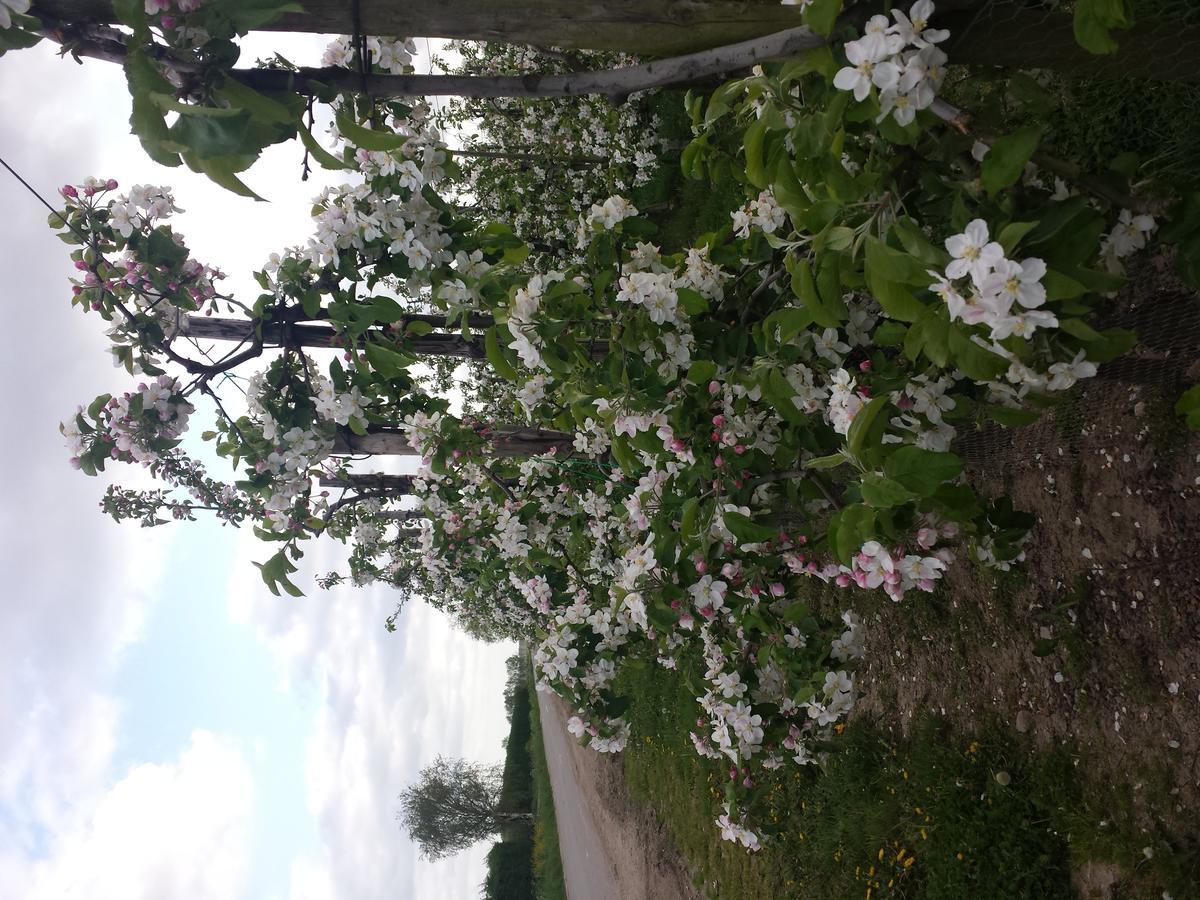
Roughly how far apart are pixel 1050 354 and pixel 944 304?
0.38 m

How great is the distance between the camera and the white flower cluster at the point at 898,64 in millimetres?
1455

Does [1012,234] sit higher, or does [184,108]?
[184,108]

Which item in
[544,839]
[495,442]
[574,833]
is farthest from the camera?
[544,839]

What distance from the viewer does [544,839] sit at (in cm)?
2203

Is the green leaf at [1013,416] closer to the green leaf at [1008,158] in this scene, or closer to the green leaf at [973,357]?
the green leaf at [973,357]

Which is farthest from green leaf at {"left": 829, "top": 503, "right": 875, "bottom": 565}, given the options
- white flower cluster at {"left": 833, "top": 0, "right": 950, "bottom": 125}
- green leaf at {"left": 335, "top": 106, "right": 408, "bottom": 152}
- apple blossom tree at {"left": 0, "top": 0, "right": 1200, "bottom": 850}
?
green leaf at {"left": 335, "top": 106, "right": 408, "bottom": 152}

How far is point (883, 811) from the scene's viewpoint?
4.26 metres

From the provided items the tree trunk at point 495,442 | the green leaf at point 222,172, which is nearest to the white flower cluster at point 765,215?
the green leaf at point 222,172

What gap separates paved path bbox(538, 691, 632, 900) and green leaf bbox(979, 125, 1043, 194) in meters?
10.8

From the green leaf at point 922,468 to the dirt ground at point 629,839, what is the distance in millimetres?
6870

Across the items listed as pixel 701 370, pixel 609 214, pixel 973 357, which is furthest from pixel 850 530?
pixel 609 214

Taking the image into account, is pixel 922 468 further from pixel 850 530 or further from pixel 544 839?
pixel 544 839

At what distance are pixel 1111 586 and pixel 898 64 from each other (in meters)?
2.71

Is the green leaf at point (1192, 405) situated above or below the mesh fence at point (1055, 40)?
below
